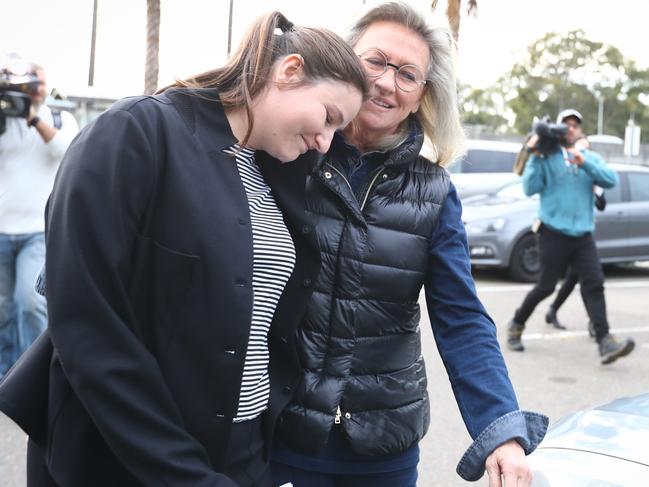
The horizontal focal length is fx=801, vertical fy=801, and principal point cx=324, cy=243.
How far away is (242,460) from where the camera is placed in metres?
1.61

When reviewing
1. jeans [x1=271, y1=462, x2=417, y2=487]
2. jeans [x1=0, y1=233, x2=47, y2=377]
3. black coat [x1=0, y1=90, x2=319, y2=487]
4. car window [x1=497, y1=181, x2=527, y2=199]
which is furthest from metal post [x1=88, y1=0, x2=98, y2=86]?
black coat [x1=0, y1=90, x2=319, y2=487]

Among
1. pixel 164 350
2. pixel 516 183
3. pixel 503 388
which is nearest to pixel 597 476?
pixel 503 388

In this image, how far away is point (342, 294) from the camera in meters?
1.86

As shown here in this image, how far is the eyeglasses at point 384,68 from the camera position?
198cm

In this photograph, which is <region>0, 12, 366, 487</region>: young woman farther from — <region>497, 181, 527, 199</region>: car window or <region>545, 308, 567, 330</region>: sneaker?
<region>497, 181, 527, 199</region>: car window

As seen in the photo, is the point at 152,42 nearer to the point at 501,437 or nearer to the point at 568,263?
the point at 568,263

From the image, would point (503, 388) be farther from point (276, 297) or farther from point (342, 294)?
point (276, 297)

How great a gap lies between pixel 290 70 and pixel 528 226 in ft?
29.9

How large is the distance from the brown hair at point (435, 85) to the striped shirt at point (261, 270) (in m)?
0.51

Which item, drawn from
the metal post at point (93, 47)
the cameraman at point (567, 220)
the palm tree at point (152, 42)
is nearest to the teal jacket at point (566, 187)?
the cameraman at point (567, 220)

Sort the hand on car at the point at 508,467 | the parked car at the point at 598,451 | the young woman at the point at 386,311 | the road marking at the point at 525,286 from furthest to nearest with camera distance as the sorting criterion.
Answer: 1. the road marking at the point at 525,286
2. the parked car at the point at 598,451
3. the young woman at the point at 386,311
4. the hand on car at the point at 508,467

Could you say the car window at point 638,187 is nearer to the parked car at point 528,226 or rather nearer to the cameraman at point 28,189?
the parked car at point 528,226

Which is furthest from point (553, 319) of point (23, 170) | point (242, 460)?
point (242, 460)

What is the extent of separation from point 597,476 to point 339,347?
0.83m
